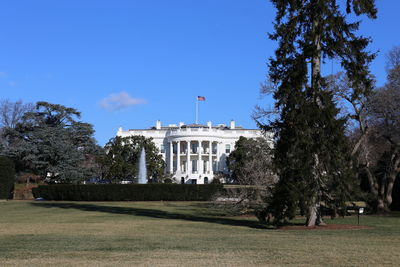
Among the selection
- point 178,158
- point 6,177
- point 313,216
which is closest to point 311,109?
point 313,216

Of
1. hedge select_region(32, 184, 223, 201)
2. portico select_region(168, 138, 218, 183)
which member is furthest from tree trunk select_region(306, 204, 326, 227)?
portico select_region(168, 138, 218, 183)

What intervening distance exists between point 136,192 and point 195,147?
53102mm

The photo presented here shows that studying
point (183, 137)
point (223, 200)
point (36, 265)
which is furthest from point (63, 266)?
point (183, 137)

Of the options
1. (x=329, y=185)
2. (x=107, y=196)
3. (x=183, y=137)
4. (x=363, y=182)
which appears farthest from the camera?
(x=183, y=137)

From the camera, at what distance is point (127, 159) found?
65.7m

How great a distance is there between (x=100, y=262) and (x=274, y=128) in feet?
35.3

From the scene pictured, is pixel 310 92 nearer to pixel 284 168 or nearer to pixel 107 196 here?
pixel 284 168

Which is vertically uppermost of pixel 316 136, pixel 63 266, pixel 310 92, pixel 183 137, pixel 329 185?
pixel 183 137

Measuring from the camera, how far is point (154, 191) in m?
44.8

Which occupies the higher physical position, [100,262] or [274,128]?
[274,128]

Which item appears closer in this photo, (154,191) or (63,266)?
(63,266)

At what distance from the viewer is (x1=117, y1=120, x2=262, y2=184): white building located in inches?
3664

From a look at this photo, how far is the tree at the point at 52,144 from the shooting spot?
5459 centimetres

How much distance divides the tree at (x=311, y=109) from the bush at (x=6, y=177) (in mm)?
32269
